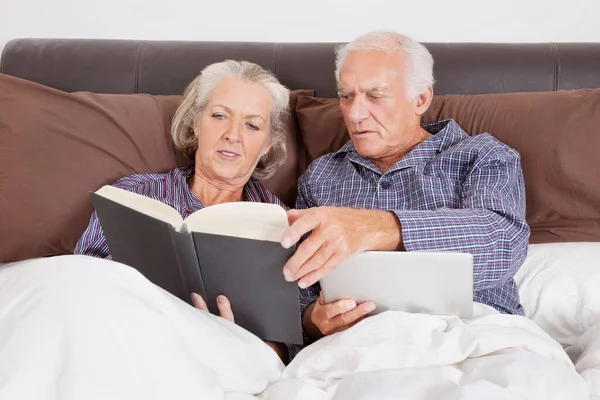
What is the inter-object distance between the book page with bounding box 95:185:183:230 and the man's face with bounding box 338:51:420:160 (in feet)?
2.05

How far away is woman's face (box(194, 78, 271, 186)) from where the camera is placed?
173 centimetres

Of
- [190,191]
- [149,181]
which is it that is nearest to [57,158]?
[149,181]

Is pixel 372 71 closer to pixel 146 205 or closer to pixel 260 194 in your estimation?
pixel 260 194

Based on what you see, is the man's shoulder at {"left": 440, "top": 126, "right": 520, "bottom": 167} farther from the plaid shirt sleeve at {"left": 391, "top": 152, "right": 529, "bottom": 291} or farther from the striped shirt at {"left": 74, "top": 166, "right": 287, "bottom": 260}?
the striped shirt at {"left": 74, "top": 166, "right": 287, "bottom": 260}

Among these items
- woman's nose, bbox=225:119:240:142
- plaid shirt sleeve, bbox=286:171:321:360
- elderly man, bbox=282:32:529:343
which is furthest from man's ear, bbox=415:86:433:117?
woman's nose, bbox=225:119:240:142

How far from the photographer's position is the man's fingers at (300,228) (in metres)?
1.13

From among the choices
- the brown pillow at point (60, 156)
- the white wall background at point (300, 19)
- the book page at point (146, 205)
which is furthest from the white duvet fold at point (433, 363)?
the white wall background at point (300, 19)

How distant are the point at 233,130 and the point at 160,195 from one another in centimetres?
25

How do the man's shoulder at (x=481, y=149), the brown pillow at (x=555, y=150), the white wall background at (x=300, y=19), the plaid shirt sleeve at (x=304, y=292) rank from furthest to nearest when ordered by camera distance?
the white wall background at (x=300, y=19), the brown pillow at (x=555, y=150), the man's shoulder at (x=481, y=149), the plaid shirt sleeve at (x=304, y=292)

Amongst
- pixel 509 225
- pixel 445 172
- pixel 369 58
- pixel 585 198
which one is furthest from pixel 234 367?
pixel 585 198

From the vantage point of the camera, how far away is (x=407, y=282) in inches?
47.4

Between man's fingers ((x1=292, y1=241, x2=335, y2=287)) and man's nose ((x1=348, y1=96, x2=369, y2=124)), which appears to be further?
man's nose ((x1=348, y1=96, x2=369, y2=124))

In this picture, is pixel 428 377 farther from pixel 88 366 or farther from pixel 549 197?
pixel 549 197

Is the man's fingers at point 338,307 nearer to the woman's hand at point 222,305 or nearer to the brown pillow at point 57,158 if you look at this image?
the woman's hand at point 222,305
